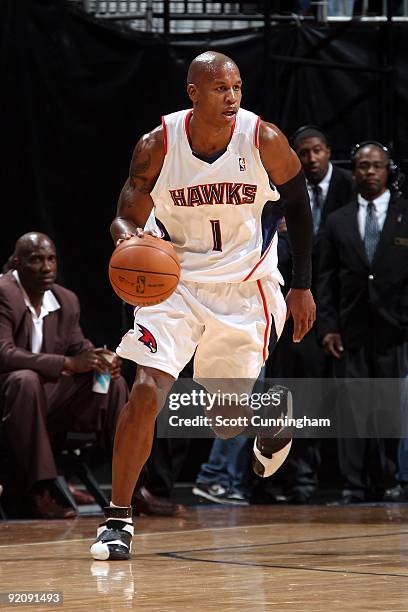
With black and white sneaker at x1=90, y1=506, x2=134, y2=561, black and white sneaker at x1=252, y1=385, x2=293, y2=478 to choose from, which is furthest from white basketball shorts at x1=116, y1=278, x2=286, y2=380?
black and white sneaker at x1=90, y1=506, x2=134, y2=561

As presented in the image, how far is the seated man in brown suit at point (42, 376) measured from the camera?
5.95 metres

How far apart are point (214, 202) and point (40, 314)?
2.33 metres

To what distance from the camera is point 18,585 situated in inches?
137

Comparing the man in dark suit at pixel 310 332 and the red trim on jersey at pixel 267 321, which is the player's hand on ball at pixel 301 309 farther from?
the man in dark suit at pixel 310 332

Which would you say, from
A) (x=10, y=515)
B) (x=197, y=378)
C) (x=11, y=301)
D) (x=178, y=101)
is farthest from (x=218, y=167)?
(x=178, y=101)

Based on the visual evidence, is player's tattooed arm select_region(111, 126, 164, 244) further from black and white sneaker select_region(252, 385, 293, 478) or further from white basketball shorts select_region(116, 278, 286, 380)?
black and white sneaker select_region(252, 385, 293, 478)

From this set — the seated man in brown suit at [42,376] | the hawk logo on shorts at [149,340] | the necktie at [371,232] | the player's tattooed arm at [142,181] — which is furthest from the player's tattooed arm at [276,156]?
the necktie at [371,232]

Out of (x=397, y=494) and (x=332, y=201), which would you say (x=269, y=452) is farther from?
(x=332, y=201)

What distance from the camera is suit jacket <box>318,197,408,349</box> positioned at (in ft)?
22.3

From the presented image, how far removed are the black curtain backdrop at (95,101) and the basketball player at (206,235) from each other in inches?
112

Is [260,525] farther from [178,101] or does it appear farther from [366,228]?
[178,101]

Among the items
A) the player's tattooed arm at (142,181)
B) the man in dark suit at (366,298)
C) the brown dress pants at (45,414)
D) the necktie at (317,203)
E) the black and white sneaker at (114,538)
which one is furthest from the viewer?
the necktie at (317,203)

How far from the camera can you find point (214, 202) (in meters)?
4.38

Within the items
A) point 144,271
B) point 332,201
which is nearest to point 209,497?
point 332,201
